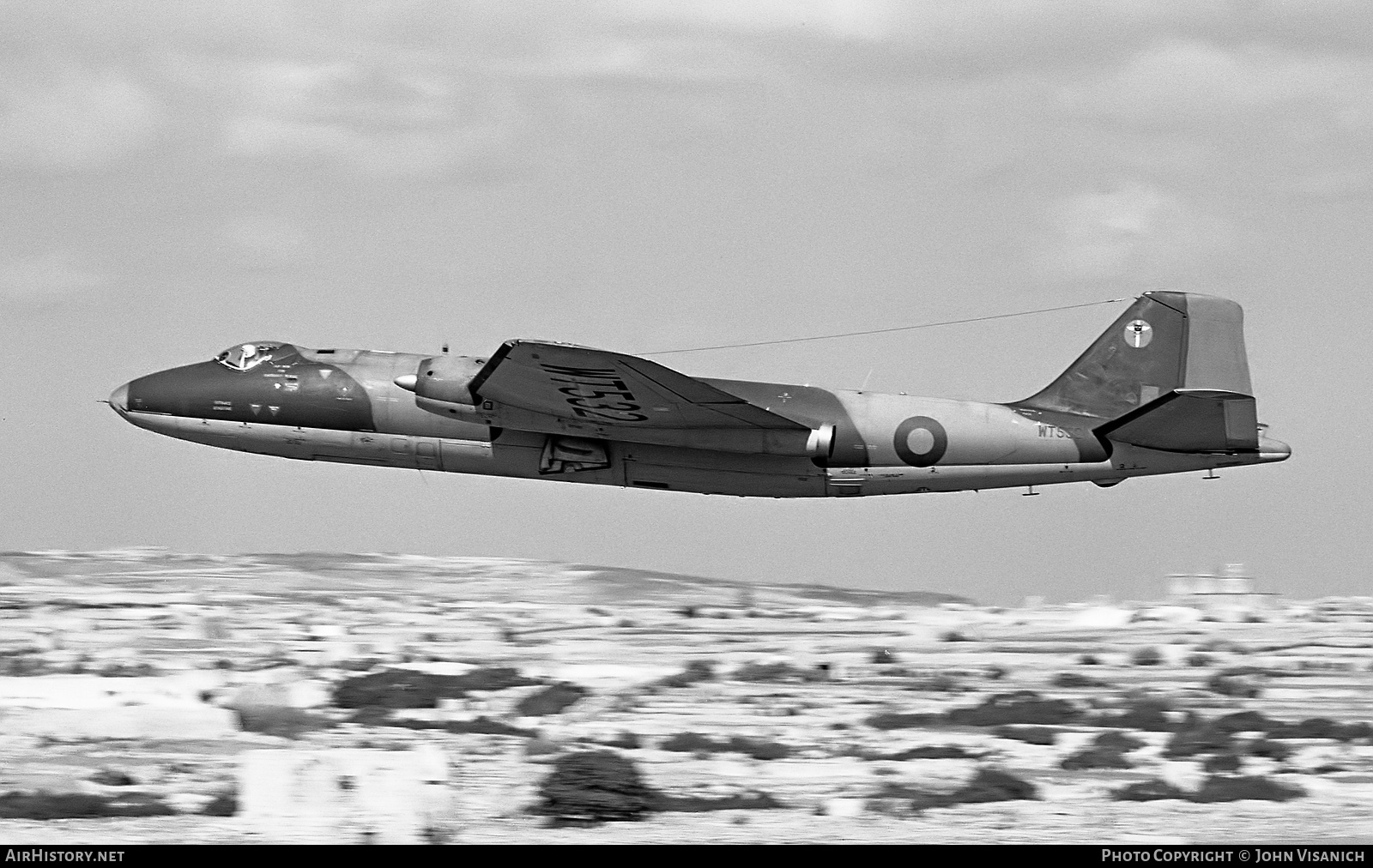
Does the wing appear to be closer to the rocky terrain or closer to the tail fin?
the rocky terrain

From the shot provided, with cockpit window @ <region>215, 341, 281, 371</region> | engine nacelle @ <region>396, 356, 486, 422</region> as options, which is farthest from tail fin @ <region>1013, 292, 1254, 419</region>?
cockpit window @ <region>215, 341, 281, 371</region>

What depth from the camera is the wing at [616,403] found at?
29.5m

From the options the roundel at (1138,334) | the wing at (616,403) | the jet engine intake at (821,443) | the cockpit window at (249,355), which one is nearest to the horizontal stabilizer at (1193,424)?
the roundel at (1138,334)

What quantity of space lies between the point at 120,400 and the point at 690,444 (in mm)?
12968

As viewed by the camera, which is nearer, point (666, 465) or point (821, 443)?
point (821, 443)

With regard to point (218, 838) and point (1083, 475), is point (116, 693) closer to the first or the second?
point (218, 838)

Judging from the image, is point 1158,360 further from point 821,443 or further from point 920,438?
point 821,443

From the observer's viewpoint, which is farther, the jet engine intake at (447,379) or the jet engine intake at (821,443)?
the jet engine intake at (821,443)

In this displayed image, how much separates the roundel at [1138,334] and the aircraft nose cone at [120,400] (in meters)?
22.6

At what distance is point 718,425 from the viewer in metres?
32.1

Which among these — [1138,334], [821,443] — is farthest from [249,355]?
[1138,334]

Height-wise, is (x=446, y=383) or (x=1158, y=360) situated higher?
(x=1158, y=360)

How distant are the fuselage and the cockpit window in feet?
Result: 0.09

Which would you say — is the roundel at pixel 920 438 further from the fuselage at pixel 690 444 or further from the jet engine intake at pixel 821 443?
the jet engine intake at pixel 821 443
